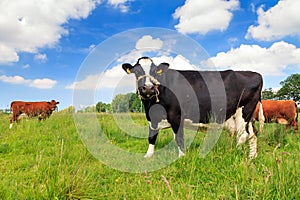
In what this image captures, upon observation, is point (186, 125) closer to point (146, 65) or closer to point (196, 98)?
point (196, 98)

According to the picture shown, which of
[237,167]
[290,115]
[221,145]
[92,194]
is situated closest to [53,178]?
[92,194]

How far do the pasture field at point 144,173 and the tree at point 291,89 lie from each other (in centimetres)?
5325

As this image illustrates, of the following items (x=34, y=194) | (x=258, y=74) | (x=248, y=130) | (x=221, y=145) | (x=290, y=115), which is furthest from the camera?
(x=290, y=115)

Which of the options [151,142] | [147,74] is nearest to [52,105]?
[151,142]

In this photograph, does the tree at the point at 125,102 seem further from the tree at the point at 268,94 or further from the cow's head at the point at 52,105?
the tree at the point at 268,94

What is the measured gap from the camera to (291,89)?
5409cm

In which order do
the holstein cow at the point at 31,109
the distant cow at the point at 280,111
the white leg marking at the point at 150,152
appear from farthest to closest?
the holstein cow at the point at 31,109, the distant cow at the point at 280,111, the white leg marking at the point at 150,152

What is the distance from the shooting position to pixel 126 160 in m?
5.16

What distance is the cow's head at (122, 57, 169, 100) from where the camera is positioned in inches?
214

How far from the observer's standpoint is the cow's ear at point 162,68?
5.87m

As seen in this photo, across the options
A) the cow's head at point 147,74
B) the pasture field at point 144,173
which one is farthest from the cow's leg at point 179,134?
the cow's head at point 147,74

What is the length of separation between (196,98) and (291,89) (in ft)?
182

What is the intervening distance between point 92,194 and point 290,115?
30.9ft

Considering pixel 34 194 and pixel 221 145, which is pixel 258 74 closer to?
pixel 221 145
